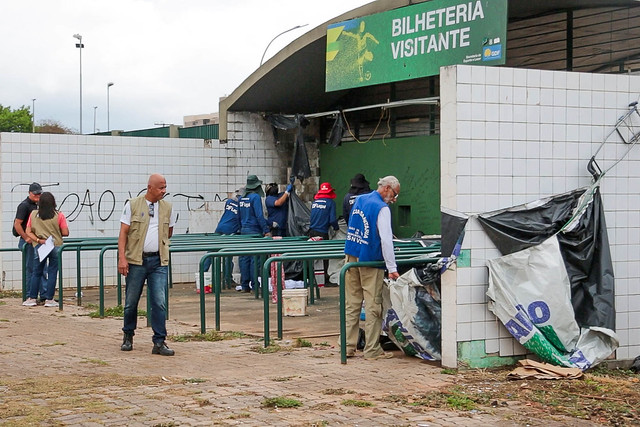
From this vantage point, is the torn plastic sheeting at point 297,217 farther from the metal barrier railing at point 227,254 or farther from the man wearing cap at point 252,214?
the metal barrier railing at point 227,254

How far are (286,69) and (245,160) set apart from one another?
2393 millimetres

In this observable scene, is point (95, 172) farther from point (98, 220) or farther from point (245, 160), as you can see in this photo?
point (245, 160)

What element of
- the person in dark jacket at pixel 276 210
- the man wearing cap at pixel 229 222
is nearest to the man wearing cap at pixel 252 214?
the man wearing cap at pixel 229 222

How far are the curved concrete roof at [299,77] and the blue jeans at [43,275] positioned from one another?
5836 millimetres

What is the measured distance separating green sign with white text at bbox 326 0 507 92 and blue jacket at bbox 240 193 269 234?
2421 mm

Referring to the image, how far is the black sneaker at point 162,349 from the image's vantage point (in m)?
9.83

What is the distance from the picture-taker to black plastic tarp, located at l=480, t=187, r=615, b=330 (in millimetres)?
9094

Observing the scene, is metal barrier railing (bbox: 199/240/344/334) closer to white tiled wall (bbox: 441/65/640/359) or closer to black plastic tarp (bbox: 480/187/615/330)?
white tiled wall (bbox: 441/65/640/359)

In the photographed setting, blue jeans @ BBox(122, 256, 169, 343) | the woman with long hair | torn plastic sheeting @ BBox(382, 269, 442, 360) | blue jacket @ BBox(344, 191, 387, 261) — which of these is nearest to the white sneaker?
the woman with long hair

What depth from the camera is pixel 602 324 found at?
9266 millimetres

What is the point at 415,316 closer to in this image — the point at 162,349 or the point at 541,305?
the point at 541,305

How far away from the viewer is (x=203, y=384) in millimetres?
8125

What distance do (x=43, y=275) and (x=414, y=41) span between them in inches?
275

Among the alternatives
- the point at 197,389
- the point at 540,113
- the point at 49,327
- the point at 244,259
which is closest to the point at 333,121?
the point at 244,259
